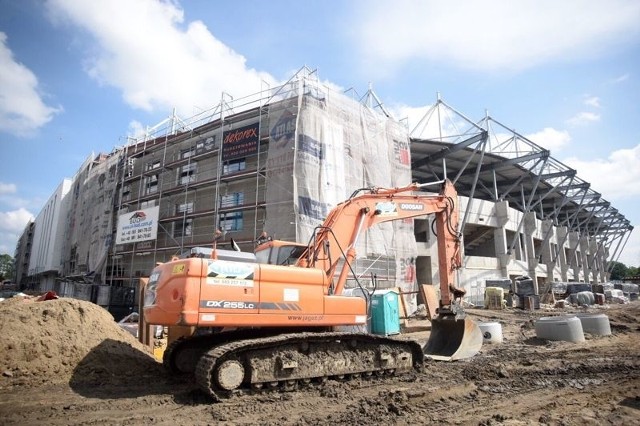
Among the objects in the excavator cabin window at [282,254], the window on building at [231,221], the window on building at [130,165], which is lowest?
the excavator cabin window at [282,254]

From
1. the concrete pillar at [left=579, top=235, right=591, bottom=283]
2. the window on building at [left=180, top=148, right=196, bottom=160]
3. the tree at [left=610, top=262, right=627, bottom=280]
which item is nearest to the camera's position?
the window on building at [left=180, top=148, right=196, bottom=160]

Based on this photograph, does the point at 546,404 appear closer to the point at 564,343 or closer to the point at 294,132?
the point at 564,343

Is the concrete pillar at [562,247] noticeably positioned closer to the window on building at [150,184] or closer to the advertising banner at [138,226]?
the window on building at [150,184]

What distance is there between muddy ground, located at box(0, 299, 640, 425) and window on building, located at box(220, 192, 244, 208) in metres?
13.8

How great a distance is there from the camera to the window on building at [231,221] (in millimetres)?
21342

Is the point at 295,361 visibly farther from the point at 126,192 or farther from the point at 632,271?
the point at 632,271

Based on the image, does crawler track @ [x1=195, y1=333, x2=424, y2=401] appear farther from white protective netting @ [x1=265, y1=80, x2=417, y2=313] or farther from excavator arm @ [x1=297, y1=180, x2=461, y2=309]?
white protective netting @ [x1=265, y1=80, x2=417, y2=313]

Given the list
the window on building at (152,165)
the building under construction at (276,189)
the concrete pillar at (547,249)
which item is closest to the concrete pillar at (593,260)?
the concrete pillar at (547,249)

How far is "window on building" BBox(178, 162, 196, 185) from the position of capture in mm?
24297

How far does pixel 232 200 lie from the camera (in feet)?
72.2

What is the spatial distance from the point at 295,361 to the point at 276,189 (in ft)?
44.2

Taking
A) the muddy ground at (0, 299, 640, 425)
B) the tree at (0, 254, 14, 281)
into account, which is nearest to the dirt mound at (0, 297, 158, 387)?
the muddy ground at (0, 299, 640, 425)

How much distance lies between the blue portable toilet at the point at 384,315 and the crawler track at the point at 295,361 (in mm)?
5922

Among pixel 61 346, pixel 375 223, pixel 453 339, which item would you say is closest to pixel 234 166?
pixel 375 223
